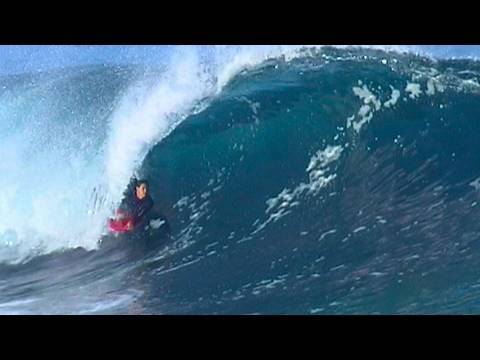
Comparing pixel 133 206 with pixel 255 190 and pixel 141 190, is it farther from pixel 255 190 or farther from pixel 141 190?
pixel 255 190

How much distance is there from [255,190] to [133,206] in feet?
1.83

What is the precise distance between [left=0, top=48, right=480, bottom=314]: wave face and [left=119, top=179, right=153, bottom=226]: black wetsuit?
5cm

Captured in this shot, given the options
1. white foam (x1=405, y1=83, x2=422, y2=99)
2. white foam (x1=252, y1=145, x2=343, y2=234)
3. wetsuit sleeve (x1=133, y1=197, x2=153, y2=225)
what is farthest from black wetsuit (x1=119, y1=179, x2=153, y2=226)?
white foam (x1=405, y1=83, x2=422, y2=99)

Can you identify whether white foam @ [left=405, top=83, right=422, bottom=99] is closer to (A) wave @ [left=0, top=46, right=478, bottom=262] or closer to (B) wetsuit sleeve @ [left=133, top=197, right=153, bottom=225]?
(A) wave @ [left=0, top=46, right=478, bottom=262]

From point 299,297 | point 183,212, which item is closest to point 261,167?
point 183,212

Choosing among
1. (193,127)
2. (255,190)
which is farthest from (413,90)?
(193,127)

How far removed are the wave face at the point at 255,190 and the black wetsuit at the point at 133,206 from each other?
5 centimetres

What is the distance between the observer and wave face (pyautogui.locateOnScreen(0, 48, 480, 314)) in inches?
107

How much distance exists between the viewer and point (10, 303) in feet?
8.96

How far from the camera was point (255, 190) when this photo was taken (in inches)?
108

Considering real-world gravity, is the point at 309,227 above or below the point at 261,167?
below
